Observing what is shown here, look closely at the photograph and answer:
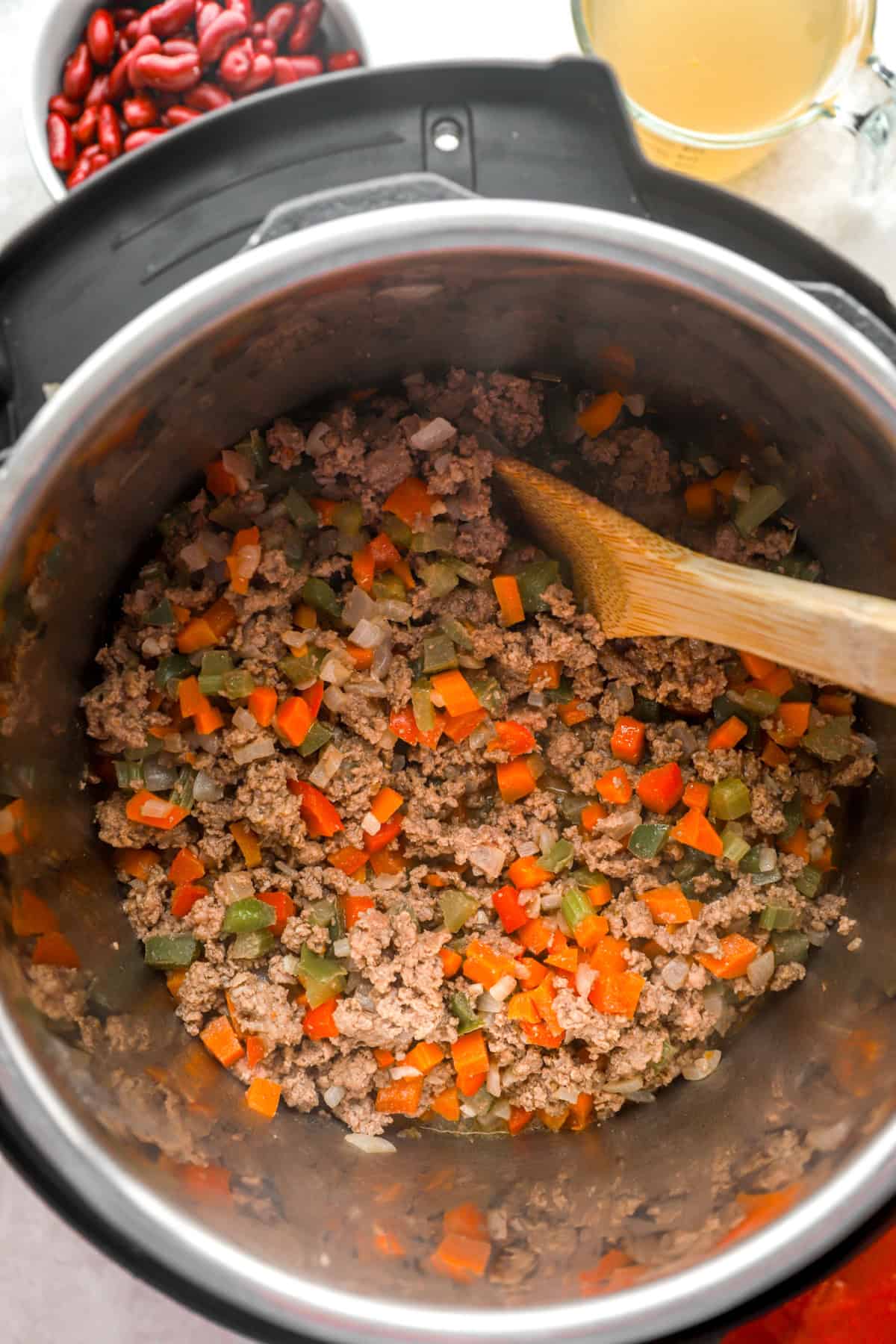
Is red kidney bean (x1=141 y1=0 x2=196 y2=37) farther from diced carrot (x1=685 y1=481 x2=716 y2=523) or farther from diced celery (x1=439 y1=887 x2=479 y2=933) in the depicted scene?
diced celery (x1=439 y1=887 x2=479 y2=933)

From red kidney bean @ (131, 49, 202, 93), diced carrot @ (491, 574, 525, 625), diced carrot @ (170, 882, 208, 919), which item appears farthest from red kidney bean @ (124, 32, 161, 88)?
diced carrot @ (170, 882, 208, 919)

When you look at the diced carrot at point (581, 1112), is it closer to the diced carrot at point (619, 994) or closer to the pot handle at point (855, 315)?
the diced carrot at point (619, 994)

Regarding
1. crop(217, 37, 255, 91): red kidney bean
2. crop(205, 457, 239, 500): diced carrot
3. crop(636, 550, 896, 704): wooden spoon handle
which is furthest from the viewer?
crop(217, 37, 255, 91): red kidney bean

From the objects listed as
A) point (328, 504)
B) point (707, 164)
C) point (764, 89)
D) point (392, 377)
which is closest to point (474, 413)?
point (392, 377)

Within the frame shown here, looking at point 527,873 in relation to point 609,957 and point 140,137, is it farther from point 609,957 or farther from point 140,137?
point 140,137

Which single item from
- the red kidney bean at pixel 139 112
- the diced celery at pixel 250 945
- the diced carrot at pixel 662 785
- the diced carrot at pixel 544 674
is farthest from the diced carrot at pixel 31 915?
the red kidney bean at pixel 139 112

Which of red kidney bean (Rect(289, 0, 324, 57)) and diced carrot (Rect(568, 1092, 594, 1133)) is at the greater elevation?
red kidney bean (Rect(289, 0, 324, 57))
